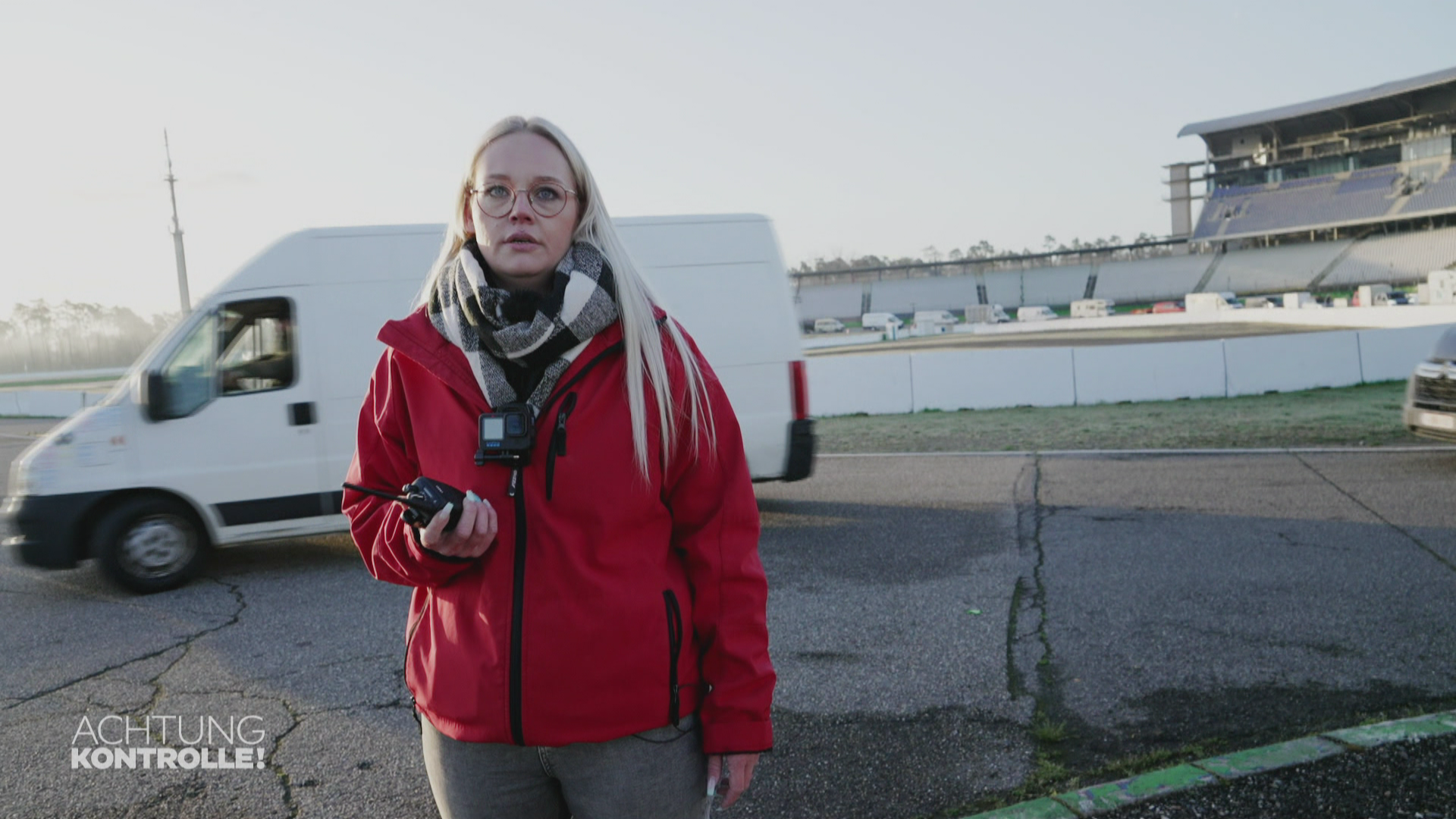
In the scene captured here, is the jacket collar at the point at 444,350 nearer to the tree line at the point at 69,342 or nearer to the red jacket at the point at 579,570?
the red jacket at the point at 579,570

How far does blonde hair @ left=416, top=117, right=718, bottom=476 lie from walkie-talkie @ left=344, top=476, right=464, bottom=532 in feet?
1.03

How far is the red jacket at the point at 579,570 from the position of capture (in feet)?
5.48

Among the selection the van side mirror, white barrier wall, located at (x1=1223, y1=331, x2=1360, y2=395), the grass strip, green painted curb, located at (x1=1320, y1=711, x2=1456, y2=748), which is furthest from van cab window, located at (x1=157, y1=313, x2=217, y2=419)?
white barrier wall, located at (x1=1223, y1=331, x2=1360, y2=395)

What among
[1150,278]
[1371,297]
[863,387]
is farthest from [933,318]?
[863,387]

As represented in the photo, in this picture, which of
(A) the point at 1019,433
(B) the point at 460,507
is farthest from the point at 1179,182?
(B) the point at 460,507

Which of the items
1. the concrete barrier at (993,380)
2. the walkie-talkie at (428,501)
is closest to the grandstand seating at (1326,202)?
the concrete barrier at (993,380)

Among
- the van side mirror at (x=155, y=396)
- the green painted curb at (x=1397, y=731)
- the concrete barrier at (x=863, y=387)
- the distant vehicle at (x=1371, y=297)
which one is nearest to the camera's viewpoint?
the green painted curb at (x=1397, y=731)

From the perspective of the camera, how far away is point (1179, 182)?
288 feet

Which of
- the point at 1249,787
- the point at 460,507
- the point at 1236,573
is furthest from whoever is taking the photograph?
the point at 1236,573

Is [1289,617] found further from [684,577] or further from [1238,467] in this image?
[1238,467]

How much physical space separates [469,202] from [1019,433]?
1262 cm

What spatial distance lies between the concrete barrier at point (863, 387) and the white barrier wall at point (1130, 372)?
0.02m

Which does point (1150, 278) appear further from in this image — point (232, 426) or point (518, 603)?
point (518, 603)

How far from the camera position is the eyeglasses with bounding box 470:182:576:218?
1.80 metres
